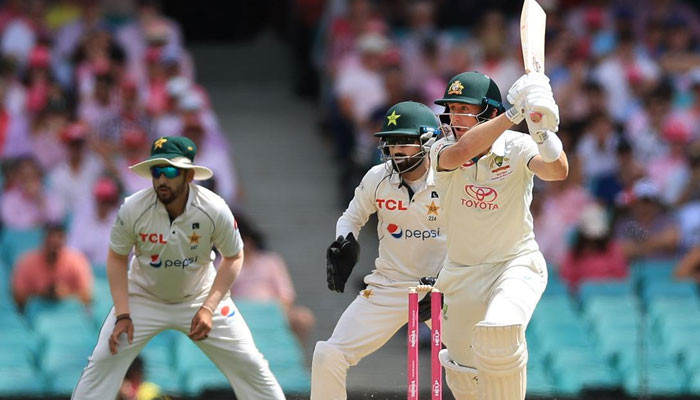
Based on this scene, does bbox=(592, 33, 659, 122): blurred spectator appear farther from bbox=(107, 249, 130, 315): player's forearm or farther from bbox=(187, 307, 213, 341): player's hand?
bbox=(107, 249, 130, 315): player's forearm

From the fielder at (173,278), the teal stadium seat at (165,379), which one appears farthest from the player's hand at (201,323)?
the teal stadium seat at (165,379)

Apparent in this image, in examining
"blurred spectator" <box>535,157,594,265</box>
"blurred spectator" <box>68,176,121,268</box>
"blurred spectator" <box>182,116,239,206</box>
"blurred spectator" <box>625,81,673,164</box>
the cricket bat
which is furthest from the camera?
"blurred spectator" <box>625,81,673,164</box>

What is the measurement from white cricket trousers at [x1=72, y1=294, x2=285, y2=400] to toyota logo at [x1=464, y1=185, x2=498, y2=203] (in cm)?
171

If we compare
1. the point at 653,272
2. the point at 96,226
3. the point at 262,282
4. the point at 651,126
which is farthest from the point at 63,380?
the point at 651,126

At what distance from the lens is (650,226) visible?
12180mm

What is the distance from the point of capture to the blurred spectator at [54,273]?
11195mm

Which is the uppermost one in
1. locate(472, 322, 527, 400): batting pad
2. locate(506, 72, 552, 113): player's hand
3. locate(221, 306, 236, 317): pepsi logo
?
locate(506, 72, 552, 113): player's hand

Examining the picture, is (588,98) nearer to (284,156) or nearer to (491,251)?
(284,156)

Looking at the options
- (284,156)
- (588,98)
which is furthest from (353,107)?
(588,98)

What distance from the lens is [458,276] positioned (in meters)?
7.67

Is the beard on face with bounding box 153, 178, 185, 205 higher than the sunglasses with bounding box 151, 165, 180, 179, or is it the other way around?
the sunglasses with bounding box 151, 165, 180, 179

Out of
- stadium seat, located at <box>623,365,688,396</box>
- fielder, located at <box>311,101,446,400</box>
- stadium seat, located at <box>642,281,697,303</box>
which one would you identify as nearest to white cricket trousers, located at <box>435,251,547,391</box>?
fielder, located at <box>311,101,446,400</box>

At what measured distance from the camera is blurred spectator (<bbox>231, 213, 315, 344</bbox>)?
11656 millimetres

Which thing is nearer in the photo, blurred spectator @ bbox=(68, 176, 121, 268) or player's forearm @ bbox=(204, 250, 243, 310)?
player's forearm @ bbox=(204, 250, 243, 310)
